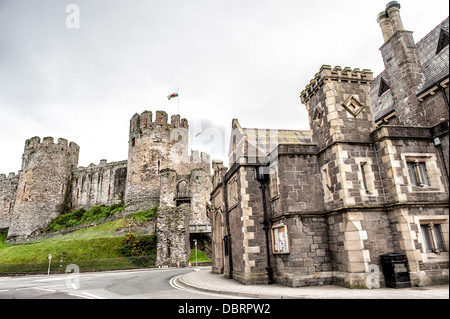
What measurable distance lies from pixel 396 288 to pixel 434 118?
24.6ft

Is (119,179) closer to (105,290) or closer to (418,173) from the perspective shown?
(105,290)

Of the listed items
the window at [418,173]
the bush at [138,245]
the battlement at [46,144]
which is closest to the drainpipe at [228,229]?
the window at [418,173]

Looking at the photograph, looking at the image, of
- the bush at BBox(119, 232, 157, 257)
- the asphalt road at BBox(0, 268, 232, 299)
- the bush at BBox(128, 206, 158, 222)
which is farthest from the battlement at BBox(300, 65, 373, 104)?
the bush at BBox(128, 206, 158, 222)

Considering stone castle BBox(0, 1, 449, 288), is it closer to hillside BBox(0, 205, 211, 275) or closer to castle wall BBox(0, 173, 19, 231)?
hillside BBox(0, 205, 211, 275)

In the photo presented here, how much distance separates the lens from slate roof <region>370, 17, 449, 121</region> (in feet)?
42.4

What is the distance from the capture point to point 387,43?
15.1 metres

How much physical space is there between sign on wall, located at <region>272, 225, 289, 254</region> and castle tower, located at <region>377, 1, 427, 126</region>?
7969mm

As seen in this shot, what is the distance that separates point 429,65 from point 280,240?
1106 centimetres

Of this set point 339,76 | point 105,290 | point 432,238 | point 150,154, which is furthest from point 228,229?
point 150,154

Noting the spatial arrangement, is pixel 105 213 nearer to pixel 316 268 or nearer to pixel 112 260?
pixel 112 260

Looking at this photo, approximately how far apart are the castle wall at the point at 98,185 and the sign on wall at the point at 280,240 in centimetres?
4177

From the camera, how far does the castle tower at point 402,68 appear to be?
1356cm
